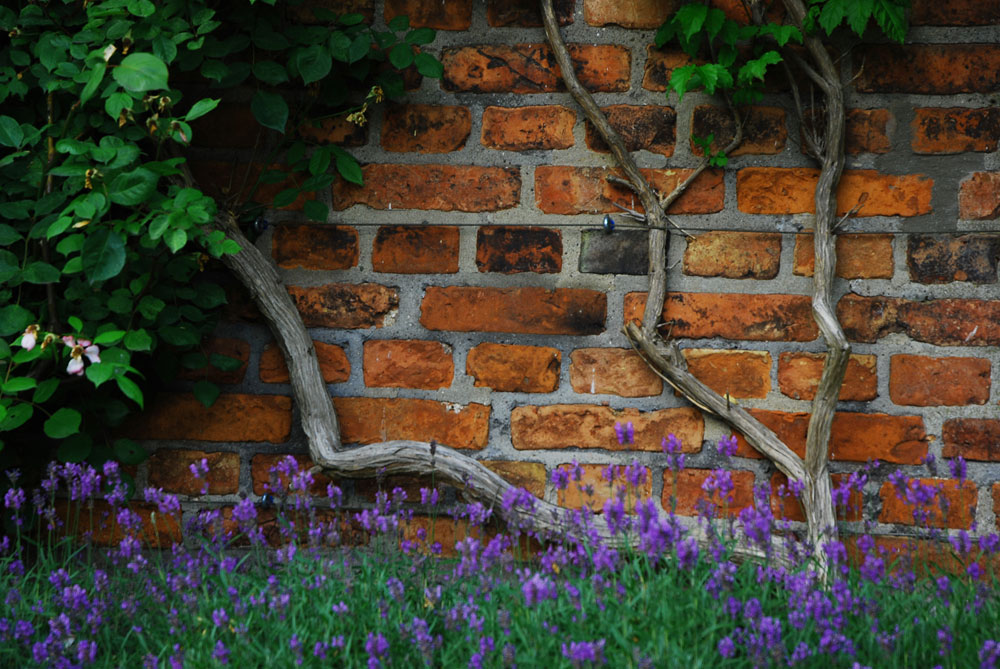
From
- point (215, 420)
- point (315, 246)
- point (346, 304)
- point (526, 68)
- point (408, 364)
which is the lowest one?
point (215, 420)

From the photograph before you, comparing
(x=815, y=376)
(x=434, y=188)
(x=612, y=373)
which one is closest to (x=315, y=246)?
(x=434, y=188)

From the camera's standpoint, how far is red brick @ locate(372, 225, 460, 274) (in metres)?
1.83

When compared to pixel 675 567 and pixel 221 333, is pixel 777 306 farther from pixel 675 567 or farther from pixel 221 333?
pixel 221 333

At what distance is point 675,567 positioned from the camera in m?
1.38

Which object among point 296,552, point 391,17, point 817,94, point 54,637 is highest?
point 391,17

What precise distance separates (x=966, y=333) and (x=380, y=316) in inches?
49.0

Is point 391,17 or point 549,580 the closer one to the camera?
point 549,580

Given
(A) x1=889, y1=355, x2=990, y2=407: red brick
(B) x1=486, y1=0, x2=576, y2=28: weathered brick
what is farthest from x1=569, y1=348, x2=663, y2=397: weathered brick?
(B) x1=486, y1=0, x2=576, y2=28: weathered brick

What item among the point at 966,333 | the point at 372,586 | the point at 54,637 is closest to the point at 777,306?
the point at 966,333

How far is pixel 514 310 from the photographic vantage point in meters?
1.82

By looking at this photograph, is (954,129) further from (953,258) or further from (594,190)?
(594,190)

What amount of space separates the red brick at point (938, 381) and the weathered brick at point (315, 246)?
3.92 feet

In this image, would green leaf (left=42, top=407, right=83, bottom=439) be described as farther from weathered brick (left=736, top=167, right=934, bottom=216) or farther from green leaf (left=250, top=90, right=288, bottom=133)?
weathered brick (left=736, top=167, right=934, bottom=216)

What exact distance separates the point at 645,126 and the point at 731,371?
0.56 metres
